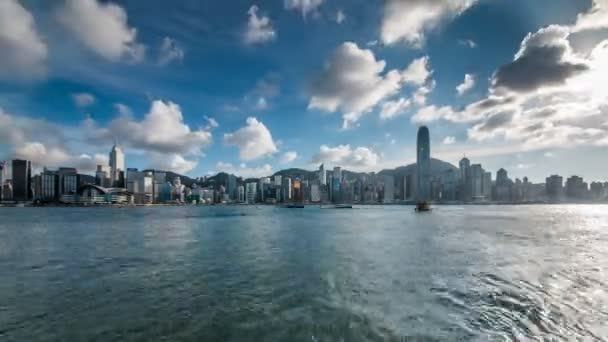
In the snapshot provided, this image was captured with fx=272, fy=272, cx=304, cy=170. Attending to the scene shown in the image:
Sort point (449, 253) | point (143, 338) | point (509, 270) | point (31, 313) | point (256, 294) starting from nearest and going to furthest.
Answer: point (143, 338)
point (31, 313)
point (256, 294)
point (509, 270)
point (449, 253)

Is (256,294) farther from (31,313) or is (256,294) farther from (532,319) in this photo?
(532,319)

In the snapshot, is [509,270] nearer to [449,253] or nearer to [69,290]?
[449,253]

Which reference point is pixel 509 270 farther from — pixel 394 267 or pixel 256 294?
pixel 256 294

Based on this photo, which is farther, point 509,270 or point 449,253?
point 449,253

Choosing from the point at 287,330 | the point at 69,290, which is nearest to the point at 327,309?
the point at 287,330

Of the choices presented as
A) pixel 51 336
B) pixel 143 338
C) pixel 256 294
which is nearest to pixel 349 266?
pixel 256 294

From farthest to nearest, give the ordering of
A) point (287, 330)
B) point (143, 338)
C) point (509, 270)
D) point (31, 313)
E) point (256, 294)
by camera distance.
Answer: point (509, 270), point (256, 294), point (31, 313), point (287, 330), point (143, 338)

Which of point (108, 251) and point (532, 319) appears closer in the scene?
point (532, 319)

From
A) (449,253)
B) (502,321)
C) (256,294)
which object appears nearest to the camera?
(502,321)

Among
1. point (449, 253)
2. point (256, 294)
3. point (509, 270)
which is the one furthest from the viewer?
point (449, 253)
